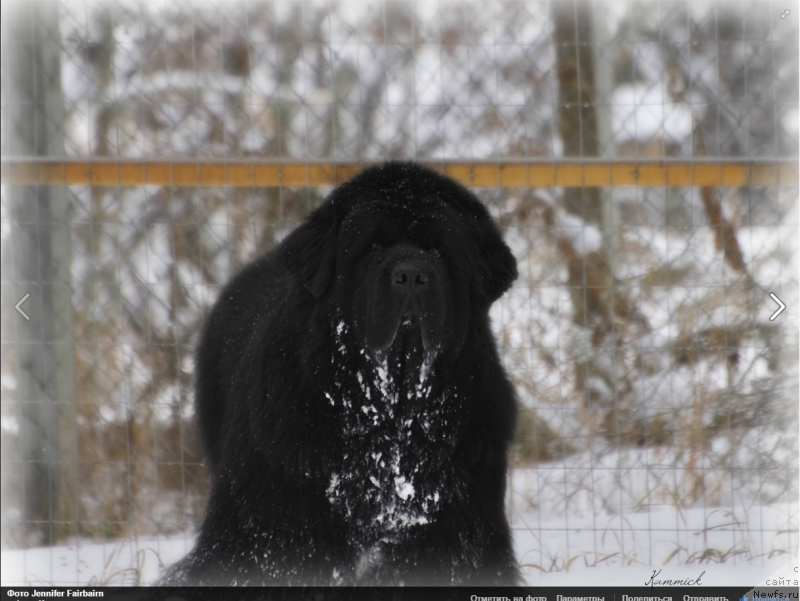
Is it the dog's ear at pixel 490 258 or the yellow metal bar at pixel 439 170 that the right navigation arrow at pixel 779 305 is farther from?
the dog's ear at pixel 490 258

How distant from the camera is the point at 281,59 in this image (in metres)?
4.42

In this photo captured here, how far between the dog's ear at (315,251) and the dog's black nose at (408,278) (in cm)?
37

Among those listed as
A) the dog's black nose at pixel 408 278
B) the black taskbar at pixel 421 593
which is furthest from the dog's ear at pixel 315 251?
the black taskbar at pixel 421 593

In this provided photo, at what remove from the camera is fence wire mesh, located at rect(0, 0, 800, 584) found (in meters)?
4.27

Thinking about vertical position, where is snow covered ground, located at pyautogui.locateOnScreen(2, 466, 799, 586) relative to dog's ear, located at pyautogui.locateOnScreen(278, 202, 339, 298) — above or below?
below

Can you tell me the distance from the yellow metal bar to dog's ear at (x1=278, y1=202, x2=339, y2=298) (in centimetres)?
125

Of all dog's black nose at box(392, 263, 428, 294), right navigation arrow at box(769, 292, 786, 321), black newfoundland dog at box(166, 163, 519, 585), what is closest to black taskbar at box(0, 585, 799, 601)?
black newfoundland dog at box(166, 163, 519, 585)

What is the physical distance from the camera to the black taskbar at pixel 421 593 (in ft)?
9.00

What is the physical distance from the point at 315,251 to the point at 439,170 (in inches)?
59.9

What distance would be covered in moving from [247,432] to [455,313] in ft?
3.10

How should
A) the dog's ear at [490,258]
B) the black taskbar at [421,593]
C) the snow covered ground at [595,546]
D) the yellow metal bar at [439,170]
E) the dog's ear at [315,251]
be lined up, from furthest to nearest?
the yellow metal bar at [439,170] → the snow covered ground at [595,546] → the dog's ear at [490,258] → the dog's ear at [315,251] → the black taskbar at [421,593]

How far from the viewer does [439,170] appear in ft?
13.9

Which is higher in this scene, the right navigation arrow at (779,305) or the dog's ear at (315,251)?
the dog's ear at (315,251)

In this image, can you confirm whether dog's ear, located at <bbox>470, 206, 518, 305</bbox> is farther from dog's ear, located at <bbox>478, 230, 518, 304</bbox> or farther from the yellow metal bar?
the yellow metal bar
